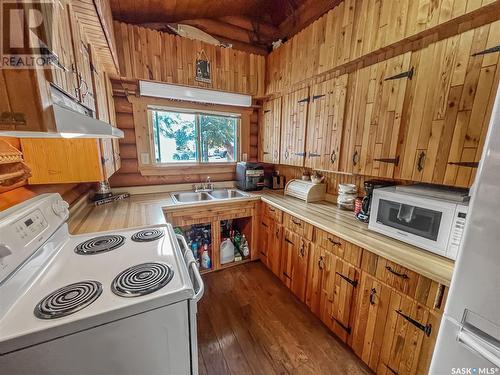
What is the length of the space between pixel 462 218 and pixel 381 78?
1.01 meters

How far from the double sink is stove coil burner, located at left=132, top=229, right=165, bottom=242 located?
3.37ft

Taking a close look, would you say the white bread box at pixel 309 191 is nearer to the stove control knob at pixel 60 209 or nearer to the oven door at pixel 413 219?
the oven door at pixel 413 219

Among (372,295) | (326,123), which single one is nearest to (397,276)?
(372,295)

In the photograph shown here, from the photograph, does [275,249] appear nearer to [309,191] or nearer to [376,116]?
[309,191]

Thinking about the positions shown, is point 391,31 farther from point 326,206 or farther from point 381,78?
point 326,206

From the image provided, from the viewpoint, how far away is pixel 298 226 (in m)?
1.91

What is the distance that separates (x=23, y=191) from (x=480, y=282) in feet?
6.88

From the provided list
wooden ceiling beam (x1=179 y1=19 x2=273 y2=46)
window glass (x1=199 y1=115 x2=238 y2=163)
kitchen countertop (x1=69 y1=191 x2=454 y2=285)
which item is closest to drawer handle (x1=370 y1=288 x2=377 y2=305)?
kitchen countertop (x1=69 y1=191 x2=454 y2=285)

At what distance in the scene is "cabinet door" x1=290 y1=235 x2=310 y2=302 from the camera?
1.85 meters

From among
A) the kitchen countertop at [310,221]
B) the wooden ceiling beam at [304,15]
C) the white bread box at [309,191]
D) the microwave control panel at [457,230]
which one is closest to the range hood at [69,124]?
the kitchen countertop at [310,221]

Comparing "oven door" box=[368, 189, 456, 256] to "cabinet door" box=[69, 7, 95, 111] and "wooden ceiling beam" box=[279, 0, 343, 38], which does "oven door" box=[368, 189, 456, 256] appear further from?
"wooden ceiling beam" box=[279, 0, 343, 38]

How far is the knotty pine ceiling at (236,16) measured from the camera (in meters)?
1.99

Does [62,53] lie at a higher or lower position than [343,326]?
higher

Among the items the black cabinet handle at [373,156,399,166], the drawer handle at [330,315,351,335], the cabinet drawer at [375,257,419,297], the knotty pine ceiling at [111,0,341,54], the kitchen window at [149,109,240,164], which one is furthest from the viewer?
the kitchen window at [149,109,240,164]
